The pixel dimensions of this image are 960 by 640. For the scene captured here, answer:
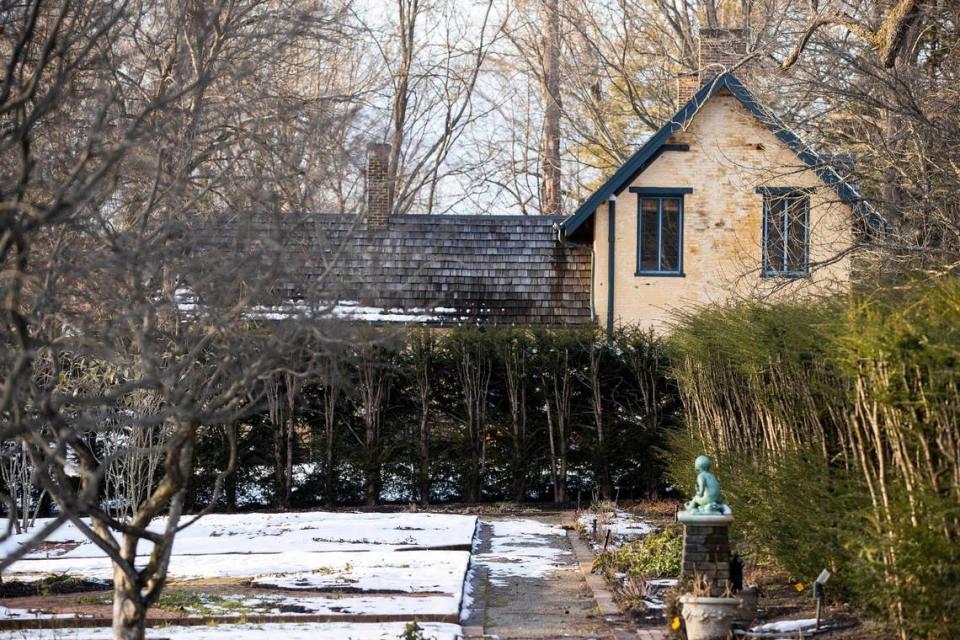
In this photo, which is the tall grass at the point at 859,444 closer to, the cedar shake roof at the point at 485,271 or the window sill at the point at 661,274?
the window sill at the point at 661,274

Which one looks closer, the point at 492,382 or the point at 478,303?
the point at 492,382

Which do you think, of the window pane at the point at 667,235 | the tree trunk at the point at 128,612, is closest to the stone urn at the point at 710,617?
the tree trunk at the point at 128,612

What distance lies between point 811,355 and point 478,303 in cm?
1285

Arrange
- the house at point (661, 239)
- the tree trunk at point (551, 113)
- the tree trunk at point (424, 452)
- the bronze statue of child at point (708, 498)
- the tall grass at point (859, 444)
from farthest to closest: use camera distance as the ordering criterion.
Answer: the tree trunk at point (551, 113)
the house at point (661, 239)
the tree trunk at point (424, 452)
the bronze statue of child at point (708, 498)
the tall grass at point (859, 444)

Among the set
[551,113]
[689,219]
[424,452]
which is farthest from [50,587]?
[551,113]

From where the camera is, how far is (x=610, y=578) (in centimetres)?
1033

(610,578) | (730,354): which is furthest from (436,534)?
(730,354)

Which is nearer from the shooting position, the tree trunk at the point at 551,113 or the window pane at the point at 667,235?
the window pane at the point at 667,235

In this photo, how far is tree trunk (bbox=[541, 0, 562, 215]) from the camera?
30.4 m

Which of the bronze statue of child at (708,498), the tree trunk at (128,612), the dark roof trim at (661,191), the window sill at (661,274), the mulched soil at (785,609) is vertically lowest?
the mulched soil at (785,609)

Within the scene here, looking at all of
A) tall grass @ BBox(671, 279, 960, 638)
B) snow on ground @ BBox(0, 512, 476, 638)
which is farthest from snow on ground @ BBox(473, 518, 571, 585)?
tall grass @ BBox(671, 279, 960, 638)

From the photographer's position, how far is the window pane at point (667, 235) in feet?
69.3

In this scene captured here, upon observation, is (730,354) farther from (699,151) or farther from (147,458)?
(699,151)

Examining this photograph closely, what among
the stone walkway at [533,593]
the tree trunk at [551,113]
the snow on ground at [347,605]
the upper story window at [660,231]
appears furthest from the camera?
the tree trunk at [551,113]
